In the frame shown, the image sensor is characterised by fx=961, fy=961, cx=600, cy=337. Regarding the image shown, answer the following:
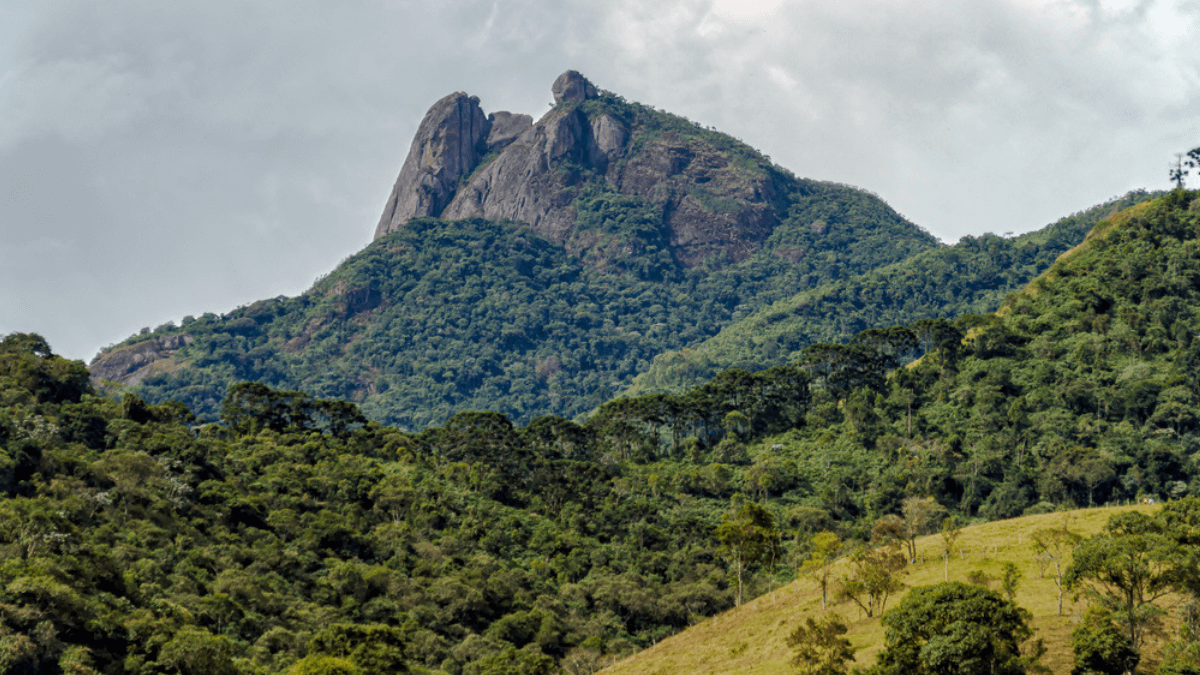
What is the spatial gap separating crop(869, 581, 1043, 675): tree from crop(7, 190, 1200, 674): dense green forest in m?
30.2

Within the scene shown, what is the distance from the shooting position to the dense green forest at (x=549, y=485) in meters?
68.6

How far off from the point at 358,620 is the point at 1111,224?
137789 millimetres

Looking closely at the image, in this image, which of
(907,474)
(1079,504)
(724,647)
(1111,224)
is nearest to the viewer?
(724,647)

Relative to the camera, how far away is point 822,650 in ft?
161

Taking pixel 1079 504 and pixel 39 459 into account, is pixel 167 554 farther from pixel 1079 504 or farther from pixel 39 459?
pixel 1079 504

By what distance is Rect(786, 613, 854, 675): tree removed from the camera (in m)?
47.2

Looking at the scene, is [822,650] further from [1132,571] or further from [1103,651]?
[1132,571]

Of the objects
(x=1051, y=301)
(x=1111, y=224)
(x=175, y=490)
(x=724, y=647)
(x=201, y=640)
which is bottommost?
(x=724, y=647)

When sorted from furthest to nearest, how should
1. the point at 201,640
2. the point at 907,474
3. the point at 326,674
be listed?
the point at 907,474
the point at 201,640
the point at 326,674

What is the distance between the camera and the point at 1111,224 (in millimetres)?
159125

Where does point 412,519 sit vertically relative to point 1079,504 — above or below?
above

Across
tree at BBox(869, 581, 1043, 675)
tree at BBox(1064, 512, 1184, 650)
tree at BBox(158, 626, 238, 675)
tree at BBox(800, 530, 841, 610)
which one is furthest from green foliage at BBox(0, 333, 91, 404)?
tree at BBox(1064, 512, 1184, 650)

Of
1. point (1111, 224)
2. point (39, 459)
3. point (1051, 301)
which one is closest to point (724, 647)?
point (39, 459)

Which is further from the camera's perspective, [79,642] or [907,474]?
[907,474]
